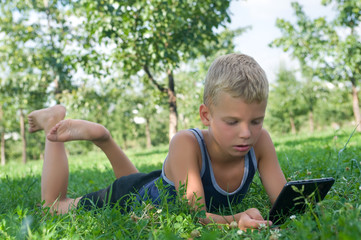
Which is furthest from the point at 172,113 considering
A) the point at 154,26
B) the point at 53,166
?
the point at 53,166

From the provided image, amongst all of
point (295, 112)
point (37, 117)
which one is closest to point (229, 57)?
point (37, 117)

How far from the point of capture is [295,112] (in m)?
40.2

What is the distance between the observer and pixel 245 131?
2.11m

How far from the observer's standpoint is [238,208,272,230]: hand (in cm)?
189

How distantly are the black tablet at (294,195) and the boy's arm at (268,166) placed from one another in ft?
1.41

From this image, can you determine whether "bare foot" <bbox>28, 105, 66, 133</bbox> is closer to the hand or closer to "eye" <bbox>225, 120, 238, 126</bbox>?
"eye" <bbox>225, 120, 238, 126</bbox>

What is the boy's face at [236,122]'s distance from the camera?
212cm

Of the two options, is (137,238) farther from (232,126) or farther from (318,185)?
(318,185)

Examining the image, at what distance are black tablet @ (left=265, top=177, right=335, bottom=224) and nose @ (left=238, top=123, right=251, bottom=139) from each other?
1.21 feet

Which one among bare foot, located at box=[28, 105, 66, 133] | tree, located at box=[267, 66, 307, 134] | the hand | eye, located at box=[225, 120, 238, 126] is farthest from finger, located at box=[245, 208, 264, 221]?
tree, located at box=[267, 66, 307, 134]

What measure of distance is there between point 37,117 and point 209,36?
8008 millimetres

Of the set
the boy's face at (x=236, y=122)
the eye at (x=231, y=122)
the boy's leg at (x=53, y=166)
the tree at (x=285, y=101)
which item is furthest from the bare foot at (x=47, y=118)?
the tree at (x=285, y=101)

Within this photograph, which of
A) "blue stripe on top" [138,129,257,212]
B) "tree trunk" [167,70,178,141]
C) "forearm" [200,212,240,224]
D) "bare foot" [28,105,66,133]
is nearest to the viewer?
"forearm" [200,212,240,224]

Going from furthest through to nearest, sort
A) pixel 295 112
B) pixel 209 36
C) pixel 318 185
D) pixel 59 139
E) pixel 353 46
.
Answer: pixel 295 112 → pixel 353 46 → pixel 209 36 → pixel 59 139 → pixel 318 185
